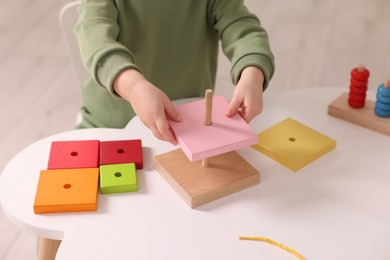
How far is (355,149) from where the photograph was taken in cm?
92

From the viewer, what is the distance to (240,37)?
42.0 inches

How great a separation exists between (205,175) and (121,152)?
0.14 metres

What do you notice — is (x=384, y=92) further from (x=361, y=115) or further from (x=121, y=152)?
(x=121, y=152)

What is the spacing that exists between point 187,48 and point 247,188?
44 centimetres

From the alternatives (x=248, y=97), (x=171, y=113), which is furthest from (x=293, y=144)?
(x=171, y=113)

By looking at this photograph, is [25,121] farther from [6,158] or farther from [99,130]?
[99,130]

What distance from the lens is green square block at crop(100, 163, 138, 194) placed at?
811 millimetres

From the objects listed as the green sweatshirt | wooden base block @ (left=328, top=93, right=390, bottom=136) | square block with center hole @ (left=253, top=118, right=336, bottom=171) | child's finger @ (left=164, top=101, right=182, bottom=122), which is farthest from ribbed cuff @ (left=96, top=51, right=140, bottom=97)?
wooden base block @ (left=328, top=93, right=390, bottom=136)

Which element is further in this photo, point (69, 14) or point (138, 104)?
point (69, 14)

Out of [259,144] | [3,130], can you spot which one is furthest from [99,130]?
[3,130]

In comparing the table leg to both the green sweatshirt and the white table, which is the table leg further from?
the green sweatshirt

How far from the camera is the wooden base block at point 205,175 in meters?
0.80

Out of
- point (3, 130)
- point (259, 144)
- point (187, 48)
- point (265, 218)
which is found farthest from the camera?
point (3, 130)

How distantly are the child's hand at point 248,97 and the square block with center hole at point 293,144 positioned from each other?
52mm
